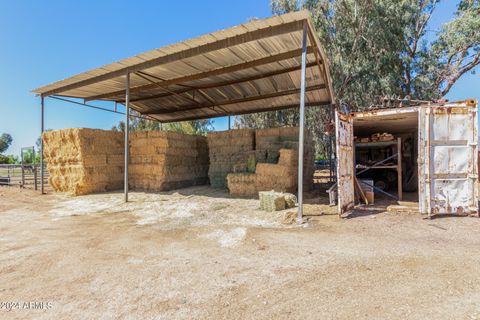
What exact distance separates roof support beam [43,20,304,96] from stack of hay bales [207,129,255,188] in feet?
14.8

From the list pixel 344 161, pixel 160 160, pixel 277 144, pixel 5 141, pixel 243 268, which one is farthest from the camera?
pixel 5 141

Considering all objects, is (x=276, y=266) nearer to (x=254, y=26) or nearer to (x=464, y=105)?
(x=254, y=26)

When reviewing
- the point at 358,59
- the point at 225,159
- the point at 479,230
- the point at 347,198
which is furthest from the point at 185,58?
the point at 358,59

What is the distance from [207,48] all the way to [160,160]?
5.63 metres

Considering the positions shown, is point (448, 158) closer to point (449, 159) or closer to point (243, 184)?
point (449, 159)

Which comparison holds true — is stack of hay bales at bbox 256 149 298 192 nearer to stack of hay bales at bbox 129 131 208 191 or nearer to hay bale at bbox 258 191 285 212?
hay bale at bbox 258 191 285 212

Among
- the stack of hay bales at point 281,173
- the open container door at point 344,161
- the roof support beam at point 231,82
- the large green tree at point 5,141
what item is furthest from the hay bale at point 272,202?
the large green tree at point 5,141

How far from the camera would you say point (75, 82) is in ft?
35.0

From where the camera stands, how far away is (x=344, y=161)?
722cm

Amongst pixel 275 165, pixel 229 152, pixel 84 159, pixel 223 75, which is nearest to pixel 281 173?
pixel 275 165

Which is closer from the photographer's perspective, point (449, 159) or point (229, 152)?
point (449, 159)

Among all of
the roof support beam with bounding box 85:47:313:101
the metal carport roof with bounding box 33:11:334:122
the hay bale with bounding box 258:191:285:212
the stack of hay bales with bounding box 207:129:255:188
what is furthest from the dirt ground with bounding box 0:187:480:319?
the roof support beam with bounding box 85:47:313:101

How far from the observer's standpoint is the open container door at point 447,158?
6.43 meters

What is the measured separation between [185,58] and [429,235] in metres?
8.31
